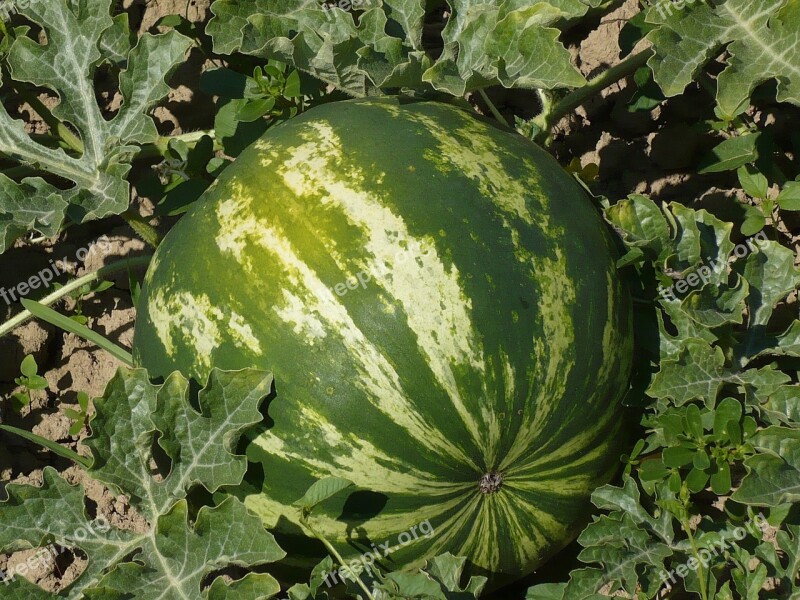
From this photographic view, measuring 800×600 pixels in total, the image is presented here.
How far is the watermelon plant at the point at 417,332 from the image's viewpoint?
7.59ft

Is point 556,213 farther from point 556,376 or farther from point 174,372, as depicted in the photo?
point 174,372

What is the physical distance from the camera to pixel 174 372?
2418 millimetres

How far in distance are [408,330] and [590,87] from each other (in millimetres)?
1381

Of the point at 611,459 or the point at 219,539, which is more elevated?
the point at 219,539

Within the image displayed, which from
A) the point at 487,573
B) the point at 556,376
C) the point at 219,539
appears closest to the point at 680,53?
the point at 556,376

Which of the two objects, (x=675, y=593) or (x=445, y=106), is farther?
(x=675, y=593)

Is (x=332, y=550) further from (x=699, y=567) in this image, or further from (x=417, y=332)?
(x=699, y=567)

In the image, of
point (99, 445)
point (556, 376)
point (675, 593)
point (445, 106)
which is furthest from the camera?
point (675, 593)

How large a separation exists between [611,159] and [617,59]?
39 centimetres
